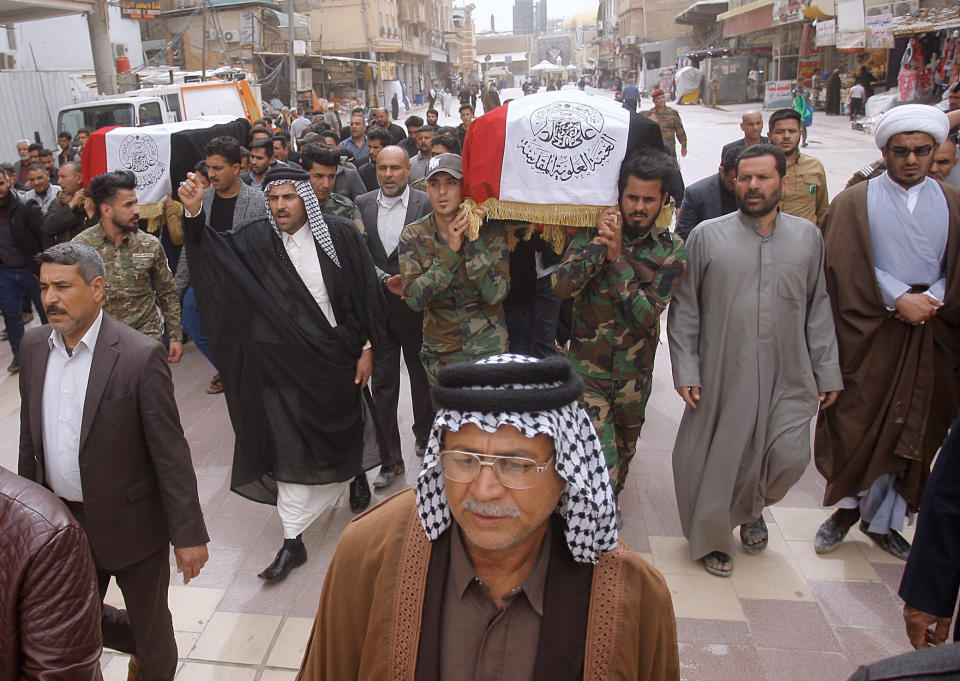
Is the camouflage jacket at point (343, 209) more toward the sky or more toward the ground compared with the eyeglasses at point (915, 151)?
more toward the ground

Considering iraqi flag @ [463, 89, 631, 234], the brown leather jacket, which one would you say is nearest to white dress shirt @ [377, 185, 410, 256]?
iraqi flag @ [463, 89, 631, 234]

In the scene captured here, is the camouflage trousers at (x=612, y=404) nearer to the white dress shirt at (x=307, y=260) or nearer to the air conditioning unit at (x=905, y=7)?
the white dress shirt at (x=307, y=260)

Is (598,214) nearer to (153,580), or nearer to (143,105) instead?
(153,580)

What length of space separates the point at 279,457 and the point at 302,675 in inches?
83.7

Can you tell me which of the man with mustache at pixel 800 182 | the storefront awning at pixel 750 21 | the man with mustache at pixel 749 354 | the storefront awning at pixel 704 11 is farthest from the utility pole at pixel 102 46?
the storefront awning at pixel 704 11

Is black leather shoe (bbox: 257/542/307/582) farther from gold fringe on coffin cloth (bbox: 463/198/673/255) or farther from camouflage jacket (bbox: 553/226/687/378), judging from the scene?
gold fringe on coffin cloth (bbox: 463/198/673/255)

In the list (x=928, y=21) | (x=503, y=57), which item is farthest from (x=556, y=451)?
(x=503, y=57)

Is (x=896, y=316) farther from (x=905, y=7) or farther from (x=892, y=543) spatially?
(x=905, y=7)

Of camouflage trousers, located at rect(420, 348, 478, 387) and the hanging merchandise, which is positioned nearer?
camouflage trousers, located at rect(420, 348, 478, 387)

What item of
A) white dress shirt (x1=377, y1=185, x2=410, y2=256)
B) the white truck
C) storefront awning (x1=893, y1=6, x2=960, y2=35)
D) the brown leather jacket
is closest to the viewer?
the brown leather jacket

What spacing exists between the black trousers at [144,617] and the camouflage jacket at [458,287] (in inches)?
68.9

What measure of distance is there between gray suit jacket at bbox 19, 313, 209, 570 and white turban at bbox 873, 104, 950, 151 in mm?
3281

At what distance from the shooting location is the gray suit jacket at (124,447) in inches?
105

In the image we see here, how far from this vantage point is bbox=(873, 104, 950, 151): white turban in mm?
3488
